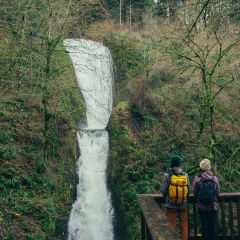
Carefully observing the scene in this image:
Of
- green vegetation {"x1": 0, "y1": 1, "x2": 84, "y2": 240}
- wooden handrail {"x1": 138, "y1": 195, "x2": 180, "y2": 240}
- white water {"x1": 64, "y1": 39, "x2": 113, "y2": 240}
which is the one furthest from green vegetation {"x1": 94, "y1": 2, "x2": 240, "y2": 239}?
wooden handrail {"x1": 138, "y1": 195, "x2": 180, "y2": 240}

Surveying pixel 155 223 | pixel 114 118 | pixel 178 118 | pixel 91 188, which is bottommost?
pixel 91 188

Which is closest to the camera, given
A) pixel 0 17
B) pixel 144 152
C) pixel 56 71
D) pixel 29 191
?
pixel 0 17

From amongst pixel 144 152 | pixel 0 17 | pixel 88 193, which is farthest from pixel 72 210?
pixel 0 17

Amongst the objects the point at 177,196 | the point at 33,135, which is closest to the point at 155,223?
the point at 177,196

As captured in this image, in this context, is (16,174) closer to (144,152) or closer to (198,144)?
(144,152)

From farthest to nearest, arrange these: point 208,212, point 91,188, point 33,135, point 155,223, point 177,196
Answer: point 91,188
point 33,135
point 208,212
point 177,196
point 155,223

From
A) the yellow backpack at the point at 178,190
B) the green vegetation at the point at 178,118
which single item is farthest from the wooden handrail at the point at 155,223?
the green vegetation at the point at 178,118

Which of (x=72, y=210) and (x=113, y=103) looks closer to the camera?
(x=72, y=210)

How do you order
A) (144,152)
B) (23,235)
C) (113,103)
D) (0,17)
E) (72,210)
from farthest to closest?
(113,103) < (144,152) < (72,210) < (23,235) < (0,17)

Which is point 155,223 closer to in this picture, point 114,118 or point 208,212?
point 208,212

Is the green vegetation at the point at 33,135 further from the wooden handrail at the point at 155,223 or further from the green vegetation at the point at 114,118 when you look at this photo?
the wooden handrail at the point at 155,223

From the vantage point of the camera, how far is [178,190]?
6.03m

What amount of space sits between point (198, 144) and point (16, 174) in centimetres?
819

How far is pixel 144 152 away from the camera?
1850 cm
